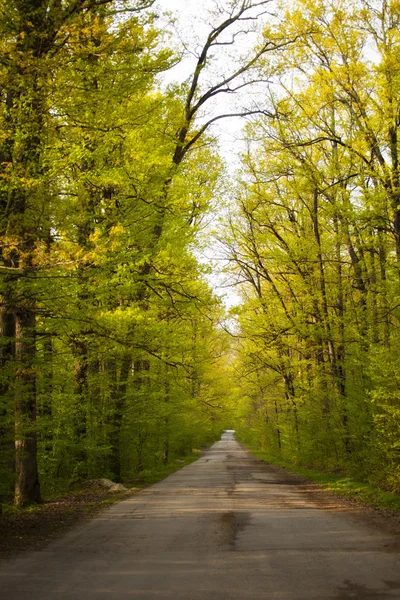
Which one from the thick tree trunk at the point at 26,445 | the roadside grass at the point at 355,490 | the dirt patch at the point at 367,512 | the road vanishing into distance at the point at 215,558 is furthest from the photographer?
the roadside grass at the point at 355,490

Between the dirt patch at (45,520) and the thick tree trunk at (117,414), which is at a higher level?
the thick tree trunk at (117,414)

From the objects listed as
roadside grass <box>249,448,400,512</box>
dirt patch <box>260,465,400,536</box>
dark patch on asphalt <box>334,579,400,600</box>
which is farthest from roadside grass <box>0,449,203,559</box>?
roadside grass <box>249,448,400,512</box>

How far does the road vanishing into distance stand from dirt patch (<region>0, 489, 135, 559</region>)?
0.32 m

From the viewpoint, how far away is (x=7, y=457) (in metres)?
8.74

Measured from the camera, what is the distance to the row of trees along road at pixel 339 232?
488 inches

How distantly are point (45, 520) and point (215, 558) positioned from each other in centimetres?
421

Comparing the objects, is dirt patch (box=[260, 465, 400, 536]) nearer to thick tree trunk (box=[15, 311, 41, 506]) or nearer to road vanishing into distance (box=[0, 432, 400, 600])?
road vanishing into distance (box=[0, 432, 400, 600])

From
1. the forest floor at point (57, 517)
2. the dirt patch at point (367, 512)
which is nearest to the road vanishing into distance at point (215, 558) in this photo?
the dirt patch at point (367, 512)

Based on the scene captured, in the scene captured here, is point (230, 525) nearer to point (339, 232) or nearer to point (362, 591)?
point (362, 591)

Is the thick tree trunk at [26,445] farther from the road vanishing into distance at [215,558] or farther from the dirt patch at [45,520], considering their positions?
the road vanishing into distance at [215,558]

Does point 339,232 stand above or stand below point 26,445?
above

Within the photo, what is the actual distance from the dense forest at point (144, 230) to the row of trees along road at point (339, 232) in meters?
0.10

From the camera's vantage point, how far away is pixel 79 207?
9.79 metres

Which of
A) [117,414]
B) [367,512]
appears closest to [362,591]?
[367,512]
